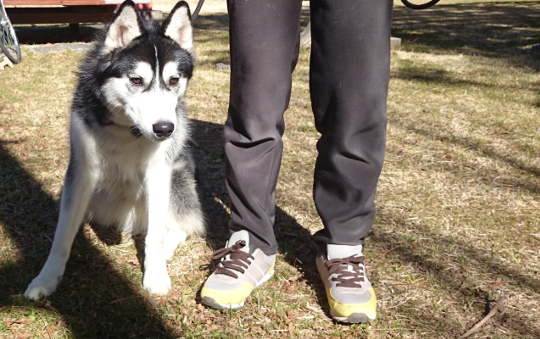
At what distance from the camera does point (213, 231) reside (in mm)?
2559

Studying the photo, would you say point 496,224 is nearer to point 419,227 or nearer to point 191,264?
point 419,227

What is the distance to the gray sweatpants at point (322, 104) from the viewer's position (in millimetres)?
1701

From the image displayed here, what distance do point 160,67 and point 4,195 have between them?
1414mm

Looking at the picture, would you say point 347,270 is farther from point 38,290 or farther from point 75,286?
point 38,290

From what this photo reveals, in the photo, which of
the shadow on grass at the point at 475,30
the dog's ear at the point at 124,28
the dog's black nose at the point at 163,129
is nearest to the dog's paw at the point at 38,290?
the dog's black nose at the point at 163,129

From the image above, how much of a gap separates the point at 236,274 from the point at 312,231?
2.36ft

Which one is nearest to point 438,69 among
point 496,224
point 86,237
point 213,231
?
point 496,224

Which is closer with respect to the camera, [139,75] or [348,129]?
[348,129]

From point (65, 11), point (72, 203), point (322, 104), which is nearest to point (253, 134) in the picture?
point (322, 104)

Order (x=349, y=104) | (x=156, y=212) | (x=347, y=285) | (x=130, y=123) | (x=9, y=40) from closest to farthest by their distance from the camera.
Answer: (x=349, y=104) < (x=347, y=285) < (x=130, y=123) < (x=156, y=212) < (x=9, y=40)

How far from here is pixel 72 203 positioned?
2.07m

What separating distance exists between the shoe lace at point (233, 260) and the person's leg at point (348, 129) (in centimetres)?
33

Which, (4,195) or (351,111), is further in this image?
(4,195)

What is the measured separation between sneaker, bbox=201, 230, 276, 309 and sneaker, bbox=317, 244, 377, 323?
0.85 feet
